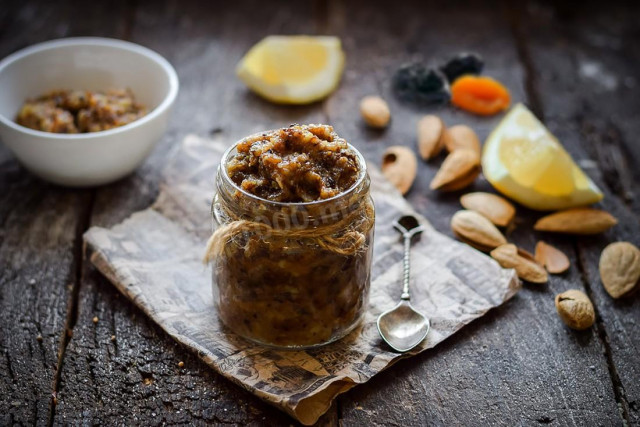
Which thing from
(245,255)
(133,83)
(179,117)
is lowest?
(179,117)

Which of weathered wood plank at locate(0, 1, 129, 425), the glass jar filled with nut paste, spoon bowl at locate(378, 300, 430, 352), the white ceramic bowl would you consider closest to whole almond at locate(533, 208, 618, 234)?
spoon bowl at locate(378, 300, 430, 352)

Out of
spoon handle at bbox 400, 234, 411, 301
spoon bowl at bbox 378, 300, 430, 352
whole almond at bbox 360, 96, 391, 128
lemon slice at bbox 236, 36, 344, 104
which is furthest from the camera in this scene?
lemon slice at bbox 236, 36, 344, 104

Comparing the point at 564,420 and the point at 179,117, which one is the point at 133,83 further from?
the point at 564,420

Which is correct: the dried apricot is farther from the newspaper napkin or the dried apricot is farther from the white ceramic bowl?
the white ceramic bowl

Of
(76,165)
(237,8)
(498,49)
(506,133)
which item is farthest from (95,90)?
(498,49)

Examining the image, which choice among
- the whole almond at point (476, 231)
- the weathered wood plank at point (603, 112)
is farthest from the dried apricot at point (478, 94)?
the whole almond at point (476, 231)

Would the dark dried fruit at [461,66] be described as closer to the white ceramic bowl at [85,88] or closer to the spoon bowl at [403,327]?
the white ceramic bowl at [85,88]

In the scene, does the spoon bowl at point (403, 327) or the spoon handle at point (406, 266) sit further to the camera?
the spoon handle at point (406, 266)
